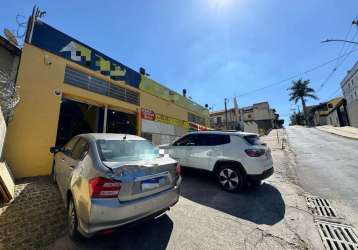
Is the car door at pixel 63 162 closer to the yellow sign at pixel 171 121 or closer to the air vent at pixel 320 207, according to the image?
the air vent at pixel 320 207

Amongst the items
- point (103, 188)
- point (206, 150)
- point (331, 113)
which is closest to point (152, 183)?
point (103, 188)

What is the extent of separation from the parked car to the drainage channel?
2620mm

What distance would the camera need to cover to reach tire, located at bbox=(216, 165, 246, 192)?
489cm

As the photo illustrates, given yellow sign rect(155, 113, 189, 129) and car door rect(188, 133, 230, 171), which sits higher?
yellow sign rect(155, 113, 189, 129)

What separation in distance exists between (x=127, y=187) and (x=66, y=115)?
10284mm

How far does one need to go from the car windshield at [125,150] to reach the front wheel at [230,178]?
97.6 inches

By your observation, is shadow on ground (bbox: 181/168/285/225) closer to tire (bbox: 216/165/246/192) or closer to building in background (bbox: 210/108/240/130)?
tire (bbox: 216/165/246/192)

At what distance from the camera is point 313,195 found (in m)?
4.76

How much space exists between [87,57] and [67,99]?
2.16m

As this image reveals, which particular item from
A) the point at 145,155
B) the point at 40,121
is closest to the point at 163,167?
the point at 145,155

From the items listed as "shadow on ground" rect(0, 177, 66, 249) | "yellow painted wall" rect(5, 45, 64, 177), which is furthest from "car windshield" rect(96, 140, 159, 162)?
"yellow painted wall" rect(5, 45, 64, 177)

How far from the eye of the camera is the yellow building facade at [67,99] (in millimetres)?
5938

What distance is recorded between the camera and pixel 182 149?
6.35 m

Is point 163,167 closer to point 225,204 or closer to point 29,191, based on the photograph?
point 225,204
